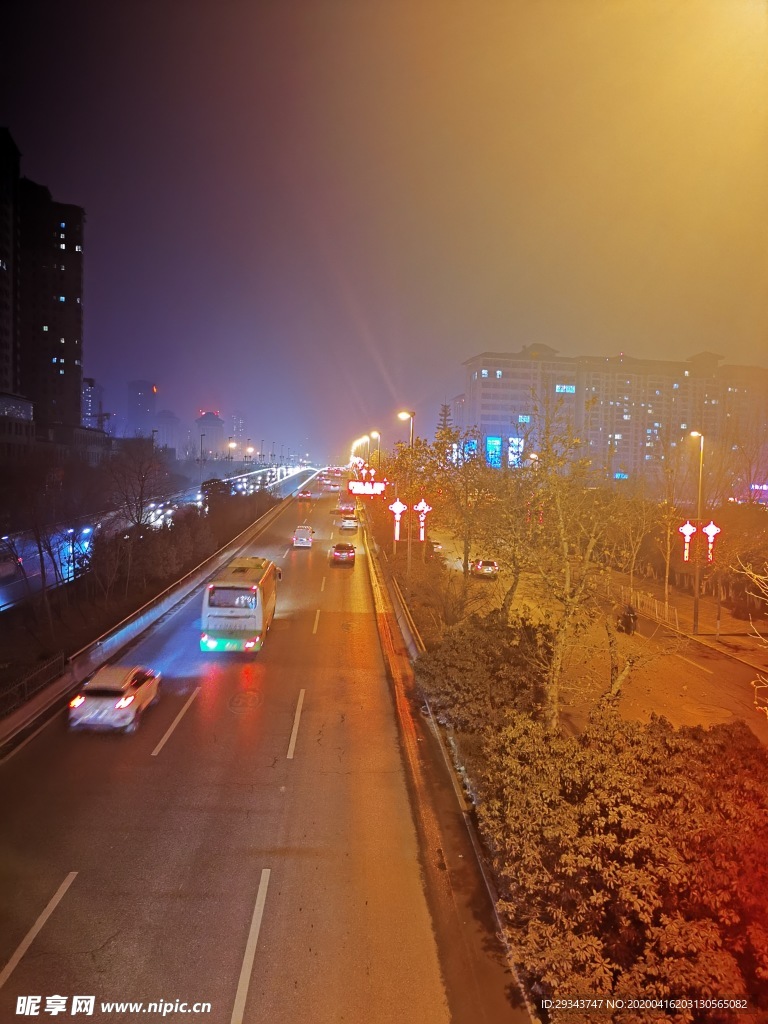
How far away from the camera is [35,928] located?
6.82 metres

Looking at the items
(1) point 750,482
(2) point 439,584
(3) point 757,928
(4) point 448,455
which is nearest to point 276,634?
(2) point 439,584

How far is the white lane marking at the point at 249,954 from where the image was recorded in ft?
19.2

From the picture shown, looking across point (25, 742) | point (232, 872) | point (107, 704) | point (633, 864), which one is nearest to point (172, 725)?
point (107, 704)

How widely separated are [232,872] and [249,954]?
151cm

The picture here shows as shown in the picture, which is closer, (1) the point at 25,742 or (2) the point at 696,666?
(1) the point at 25,742

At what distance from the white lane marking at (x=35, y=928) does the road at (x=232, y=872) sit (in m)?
0.02

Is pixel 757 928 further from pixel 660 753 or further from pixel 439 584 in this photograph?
pixel 439 584

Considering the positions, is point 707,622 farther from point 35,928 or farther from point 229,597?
point 35,928

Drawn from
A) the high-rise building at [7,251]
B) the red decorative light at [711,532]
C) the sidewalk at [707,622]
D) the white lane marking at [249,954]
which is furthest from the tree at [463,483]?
the high-rise building at [7,251]

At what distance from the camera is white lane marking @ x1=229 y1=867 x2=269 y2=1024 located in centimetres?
586

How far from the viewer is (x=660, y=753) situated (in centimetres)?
818

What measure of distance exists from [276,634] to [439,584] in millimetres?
7262

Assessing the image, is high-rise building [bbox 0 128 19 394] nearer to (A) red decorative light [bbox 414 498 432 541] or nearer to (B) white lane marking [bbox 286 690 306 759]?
(A) red decorative light [bbox 414 498 432 541]

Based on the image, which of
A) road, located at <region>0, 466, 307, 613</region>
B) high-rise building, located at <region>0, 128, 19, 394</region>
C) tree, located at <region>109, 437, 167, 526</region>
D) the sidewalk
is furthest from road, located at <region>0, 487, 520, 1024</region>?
high-rise building, located at <region>0, 128, 19, 394</region>
